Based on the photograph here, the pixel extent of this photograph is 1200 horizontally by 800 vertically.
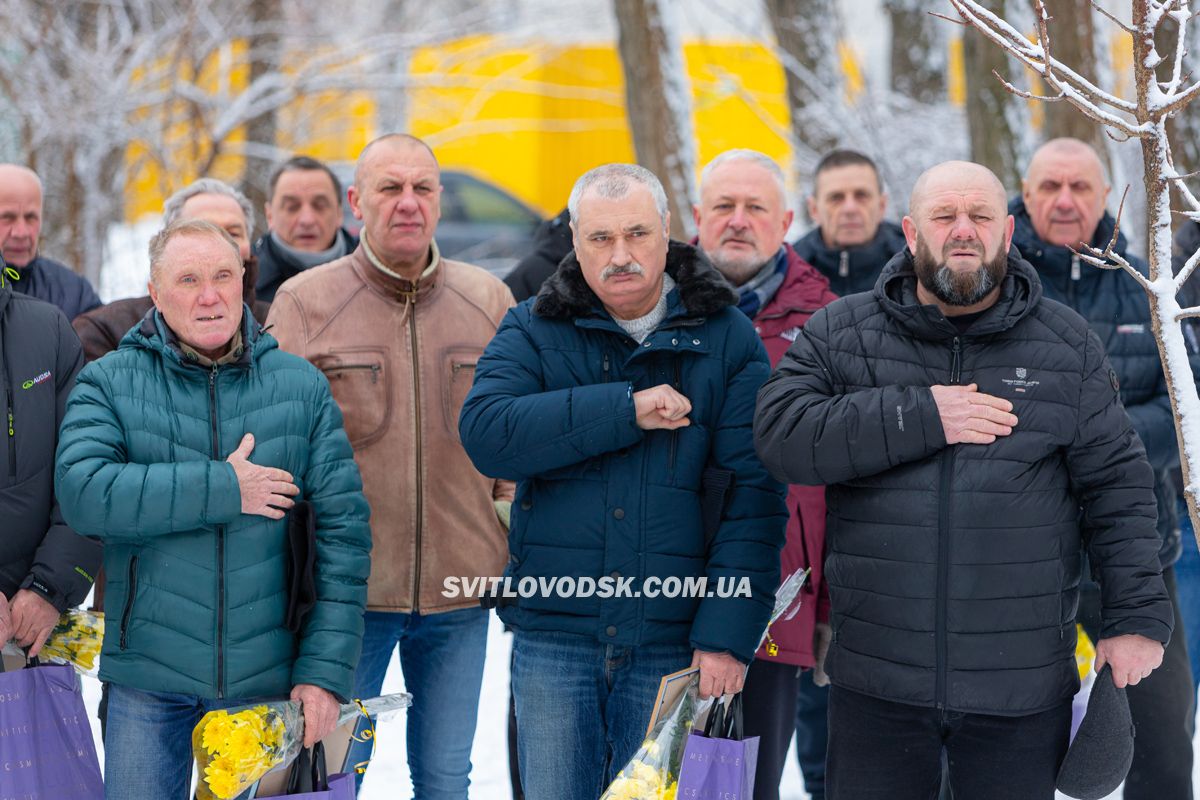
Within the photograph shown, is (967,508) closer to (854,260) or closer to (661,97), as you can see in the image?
(854,260)

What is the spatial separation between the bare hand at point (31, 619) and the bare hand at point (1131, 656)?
8.11ft

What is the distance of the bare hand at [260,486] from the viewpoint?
9.95 ft

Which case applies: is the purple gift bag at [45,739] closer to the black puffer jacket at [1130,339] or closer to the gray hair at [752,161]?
the gray hair at [752,161]

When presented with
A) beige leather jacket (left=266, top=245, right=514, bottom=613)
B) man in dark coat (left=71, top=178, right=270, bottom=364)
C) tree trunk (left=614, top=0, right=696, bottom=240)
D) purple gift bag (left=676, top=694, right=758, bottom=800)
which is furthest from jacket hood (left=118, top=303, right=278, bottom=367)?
tree trunk (left=614, top=0, right=696, bottom=240)

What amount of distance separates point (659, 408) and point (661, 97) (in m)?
5.83

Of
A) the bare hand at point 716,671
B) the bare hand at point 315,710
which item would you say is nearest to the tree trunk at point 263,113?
the bare hand at point 315,710

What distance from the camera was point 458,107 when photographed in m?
13.4

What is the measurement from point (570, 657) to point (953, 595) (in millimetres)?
880

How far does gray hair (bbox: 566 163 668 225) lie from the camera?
3.22 meters

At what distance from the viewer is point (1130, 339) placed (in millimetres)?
3936

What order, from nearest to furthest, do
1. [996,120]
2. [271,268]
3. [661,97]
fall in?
1. [271,268]
2. [996,120]
3. [661,97]

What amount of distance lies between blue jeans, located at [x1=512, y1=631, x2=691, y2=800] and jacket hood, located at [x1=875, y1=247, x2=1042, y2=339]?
3.04ft

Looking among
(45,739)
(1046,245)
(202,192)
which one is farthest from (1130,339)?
(45,739)

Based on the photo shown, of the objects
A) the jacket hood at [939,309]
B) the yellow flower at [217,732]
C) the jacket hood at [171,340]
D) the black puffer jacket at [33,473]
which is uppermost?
the jacket hood at [939,309]
